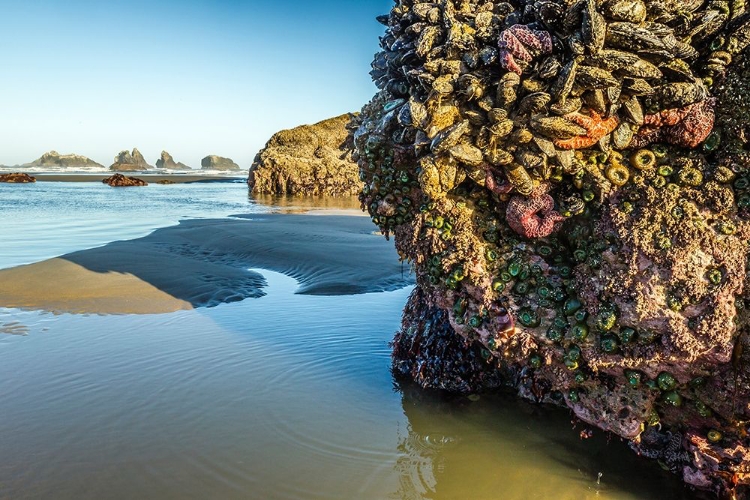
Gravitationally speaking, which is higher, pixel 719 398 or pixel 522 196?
pixel 522 196

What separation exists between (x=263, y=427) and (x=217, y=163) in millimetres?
167082

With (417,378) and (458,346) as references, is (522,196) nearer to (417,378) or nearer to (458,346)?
(458,346)

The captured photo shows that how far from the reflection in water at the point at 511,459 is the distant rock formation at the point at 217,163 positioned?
16318 cm

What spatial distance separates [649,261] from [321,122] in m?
47.8

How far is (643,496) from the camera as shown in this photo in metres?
3.79

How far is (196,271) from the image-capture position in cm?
1063

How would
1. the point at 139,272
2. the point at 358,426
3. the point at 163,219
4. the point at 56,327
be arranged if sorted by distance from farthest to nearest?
the point at 163,219
the point at 139,272
the point at 56,327
the point at 358,426

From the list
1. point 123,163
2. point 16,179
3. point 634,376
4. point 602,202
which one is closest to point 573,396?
point 634,376

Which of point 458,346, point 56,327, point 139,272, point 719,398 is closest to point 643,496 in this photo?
point 719,398

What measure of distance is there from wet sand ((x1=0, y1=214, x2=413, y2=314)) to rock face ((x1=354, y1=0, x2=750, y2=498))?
17.6 ft

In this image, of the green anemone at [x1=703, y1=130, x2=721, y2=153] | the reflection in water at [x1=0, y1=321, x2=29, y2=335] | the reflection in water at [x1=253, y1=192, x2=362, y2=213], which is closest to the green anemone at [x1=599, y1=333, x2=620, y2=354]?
the green anemone at [x1=703, y1=130, x2=721, y2=153]

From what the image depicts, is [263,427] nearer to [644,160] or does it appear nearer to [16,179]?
[644,160]

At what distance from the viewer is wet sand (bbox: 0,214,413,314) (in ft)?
29.1

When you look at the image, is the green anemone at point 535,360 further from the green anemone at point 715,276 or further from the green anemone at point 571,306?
the green anemone at point 715,276
